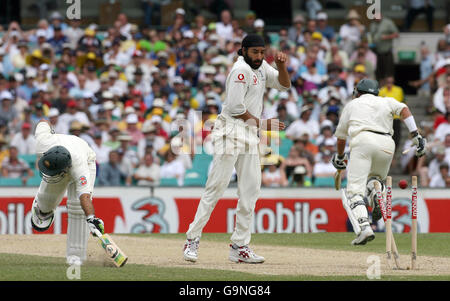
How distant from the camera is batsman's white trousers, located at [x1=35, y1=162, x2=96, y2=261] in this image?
11.9 metres

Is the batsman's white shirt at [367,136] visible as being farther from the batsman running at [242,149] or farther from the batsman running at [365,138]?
the batsman running at [242,149]

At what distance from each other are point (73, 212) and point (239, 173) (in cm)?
187

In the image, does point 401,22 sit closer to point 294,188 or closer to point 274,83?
point 294,188

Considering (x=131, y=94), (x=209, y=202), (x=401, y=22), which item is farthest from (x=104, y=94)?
(x=209, y=202)

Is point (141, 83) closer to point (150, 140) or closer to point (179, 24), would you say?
point (150, 140)

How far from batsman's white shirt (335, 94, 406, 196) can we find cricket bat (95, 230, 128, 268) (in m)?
3.49

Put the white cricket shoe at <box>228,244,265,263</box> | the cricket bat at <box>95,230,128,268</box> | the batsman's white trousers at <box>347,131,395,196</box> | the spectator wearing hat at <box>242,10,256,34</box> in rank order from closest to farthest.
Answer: the cricket bat at <box>95,230,128,268</box>, the white cricket shoe at <box>228,244,265,263</box>, the batsman's white trousers at <box>347,131,395,196</box>, the spectator wearing hat at <box>242,10,256,34</box>

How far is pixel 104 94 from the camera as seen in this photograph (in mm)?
22422

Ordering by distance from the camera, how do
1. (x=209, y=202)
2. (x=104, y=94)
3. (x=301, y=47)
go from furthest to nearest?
(x=301, y=47) → (x=104, y=94) → (x=209, y=202)

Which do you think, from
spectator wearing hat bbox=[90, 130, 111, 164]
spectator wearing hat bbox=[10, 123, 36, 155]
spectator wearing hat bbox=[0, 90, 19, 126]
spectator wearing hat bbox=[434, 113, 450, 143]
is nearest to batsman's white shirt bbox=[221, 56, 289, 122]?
spectator wearing hat bbox=[90, 130, 111, 164]

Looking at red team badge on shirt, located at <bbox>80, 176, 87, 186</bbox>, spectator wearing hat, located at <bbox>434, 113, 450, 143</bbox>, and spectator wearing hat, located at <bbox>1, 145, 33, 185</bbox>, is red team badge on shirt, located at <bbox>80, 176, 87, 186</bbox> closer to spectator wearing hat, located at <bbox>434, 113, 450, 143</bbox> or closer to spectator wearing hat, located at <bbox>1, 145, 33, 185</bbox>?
spectator wearing hat, located at <bbox>1, 145, 33, 185</bbox>

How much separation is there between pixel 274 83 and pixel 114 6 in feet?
52.6

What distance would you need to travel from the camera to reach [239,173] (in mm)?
12234

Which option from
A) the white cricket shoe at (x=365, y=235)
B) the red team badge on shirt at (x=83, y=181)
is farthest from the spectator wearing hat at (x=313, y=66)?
the red team badge on shirt at (x=83, y=181)
